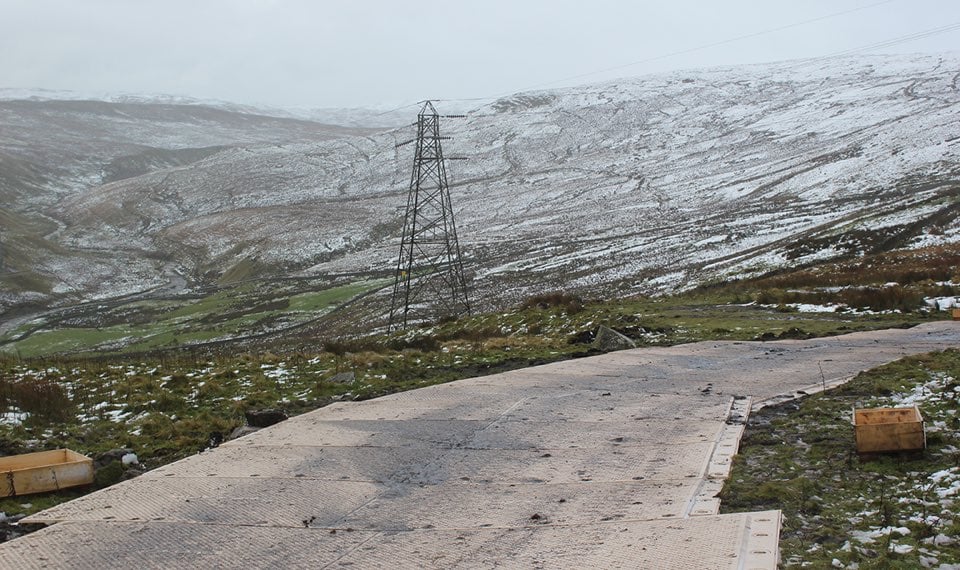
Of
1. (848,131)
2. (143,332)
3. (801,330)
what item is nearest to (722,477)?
(801,330)

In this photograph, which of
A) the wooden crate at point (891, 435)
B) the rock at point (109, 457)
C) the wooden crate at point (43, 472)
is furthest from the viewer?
the rock at point (109, 457)

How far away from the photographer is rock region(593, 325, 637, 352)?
58.1ft

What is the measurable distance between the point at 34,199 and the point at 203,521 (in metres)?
148

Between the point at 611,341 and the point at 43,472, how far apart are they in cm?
1184

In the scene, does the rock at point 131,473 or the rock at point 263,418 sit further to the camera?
the rock at point 263,418

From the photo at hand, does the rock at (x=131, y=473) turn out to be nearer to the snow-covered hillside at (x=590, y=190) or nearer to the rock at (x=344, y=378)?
the rock at (x=344, y=378)

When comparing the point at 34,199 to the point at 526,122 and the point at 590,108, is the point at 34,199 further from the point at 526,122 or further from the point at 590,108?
the point at 590,108

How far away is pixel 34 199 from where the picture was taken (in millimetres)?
136750

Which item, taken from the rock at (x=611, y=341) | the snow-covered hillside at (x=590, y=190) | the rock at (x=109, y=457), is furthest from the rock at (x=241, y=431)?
the snow-covered hillside at (x=590, y=190)

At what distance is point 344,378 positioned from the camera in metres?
14.6

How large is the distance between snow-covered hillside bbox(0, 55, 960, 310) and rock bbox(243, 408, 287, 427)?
3322 cm

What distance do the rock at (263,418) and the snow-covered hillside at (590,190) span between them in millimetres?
33221

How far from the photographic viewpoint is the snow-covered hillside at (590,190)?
184ft

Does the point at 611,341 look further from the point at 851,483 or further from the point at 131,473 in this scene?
the point at 131,473
